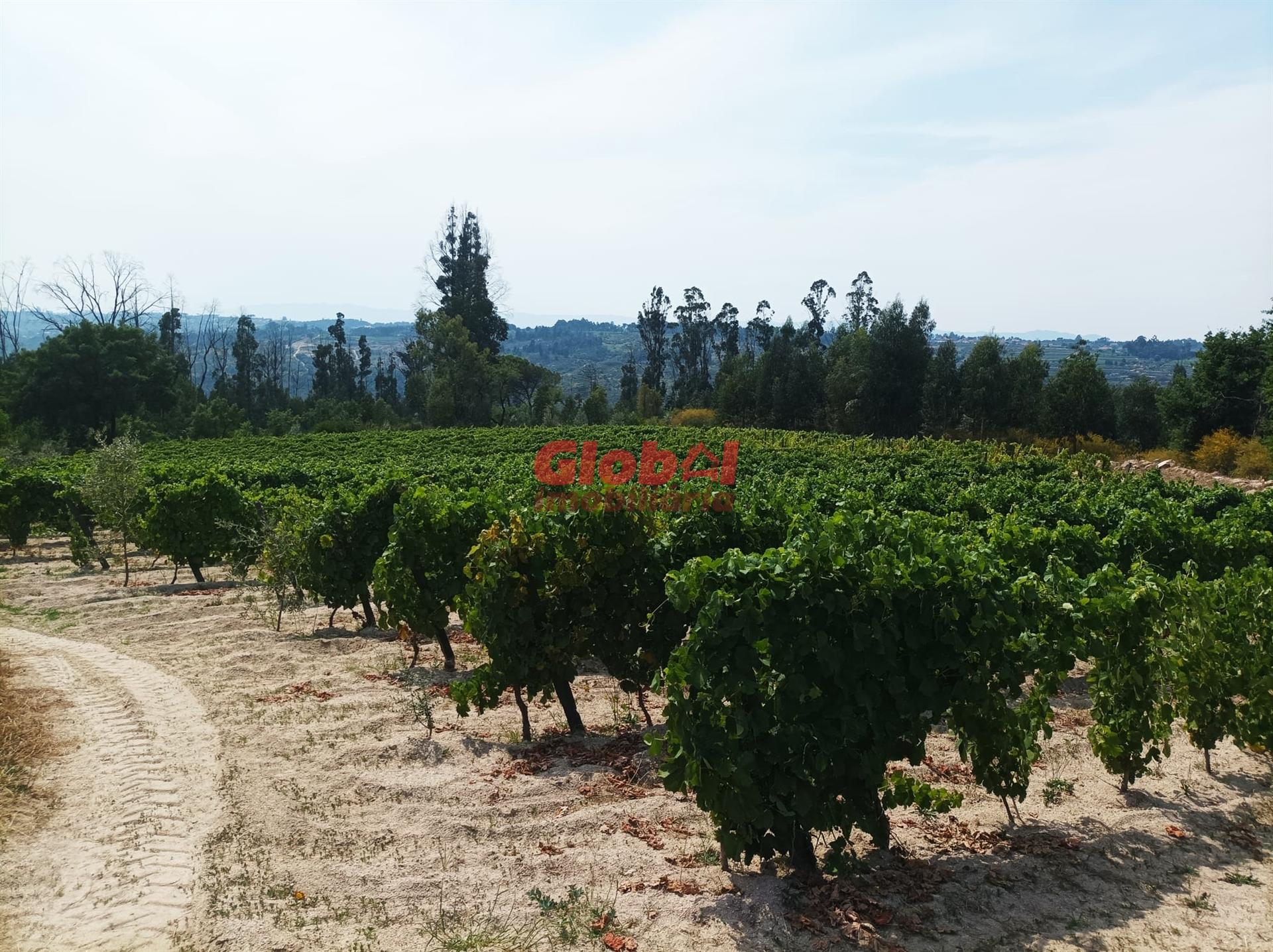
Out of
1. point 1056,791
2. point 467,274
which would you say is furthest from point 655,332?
point 1056,791

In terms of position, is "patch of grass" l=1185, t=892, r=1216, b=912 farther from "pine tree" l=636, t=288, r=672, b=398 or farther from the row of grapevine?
"pine tree" l=636, t=288, r=672, b=398

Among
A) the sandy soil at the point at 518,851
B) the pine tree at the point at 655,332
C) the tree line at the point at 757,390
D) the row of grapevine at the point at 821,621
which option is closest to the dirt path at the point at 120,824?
the sandy soil at the point at 518,851

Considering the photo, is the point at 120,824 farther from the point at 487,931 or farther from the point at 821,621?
the point at 821,621

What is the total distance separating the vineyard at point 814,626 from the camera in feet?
15.3

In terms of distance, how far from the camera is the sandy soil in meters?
4.59

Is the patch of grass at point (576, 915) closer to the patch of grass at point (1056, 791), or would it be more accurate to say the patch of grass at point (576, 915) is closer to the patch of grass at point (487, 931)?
the patch of grass at point (487, 931)

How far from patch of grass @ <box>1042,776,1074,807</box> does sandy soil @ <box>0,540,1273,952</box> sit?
0.02 meters

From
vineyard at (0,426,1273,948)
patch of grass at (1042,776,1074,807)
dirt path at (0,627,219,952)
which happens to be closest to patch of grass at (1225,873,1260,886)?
vineyard at (0,426,1273,948)

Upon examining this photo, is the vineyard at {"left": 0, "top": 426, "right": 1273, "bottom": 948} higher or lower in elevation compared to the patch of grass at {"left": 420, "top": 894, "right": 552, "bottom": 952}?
higher

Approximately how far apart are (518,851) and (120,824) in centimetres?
317

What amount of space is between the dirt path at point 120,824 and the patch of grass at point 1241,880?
6261mm

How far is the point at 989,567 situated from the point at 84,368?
68.7 meters

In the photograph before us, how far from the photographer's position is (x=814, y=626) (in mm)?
4707

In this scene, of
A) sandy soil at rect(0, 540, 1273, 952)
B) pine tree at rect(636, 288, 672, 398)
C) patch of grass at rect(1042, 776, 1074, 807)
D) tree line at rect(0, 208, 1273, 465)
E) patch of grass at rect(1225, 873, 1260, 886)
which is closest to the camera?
sandy soil at rect(0, 540, 1273, 952)
